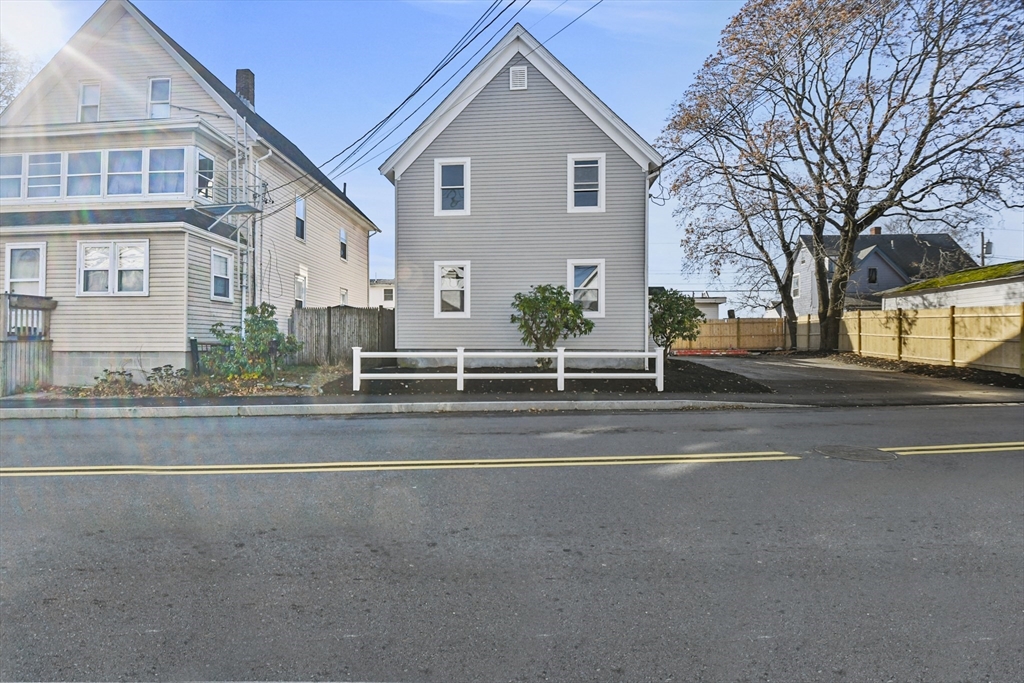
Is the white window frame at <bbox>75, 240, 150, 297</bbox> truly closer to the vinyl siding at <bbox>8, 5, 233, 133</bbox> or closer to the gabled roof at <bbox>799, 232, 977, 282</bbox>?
the vinyl siding at <bbox>8, 5, 233, 133</bbox>

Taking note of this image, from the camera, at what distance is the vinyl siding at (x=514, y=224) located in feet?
57.2

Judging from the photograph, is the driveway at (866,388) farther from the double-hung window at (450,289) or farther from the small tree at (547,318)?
the double-hung window at (450,289)

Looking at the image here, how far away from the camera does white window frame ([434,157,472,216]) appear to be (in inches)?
698

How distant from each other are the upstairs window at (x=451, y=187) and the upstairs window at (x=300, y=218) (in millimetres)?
8737

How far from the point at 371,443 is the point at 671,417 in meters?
5.46

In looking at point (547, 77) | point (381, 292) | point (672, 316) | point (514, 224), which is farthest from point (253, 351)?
point (381, 292)

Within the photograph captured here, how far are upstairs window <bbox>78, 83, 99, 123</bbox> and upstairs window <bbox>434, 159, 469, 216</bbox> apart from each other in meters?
12.3

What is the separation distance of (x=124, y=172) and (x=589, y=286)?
1430 cm

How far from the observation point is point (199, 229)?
17.1 m

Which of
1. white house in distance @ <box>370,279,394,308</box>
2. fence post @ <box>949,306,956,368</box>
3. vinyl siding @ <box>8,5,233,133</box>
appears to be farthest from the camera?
white house in distance @ <box>370,279,394,308</box>

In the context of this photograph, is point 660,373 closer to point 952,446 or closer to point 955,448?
point 952,446

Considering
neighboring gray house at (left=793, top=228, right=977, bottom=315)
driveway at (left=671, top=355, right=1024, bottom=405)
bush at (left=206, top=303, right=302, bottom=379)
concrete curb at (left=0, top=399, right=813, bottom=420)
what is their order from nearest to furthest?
concrete curb at (left=0, top=399, right=813, bottom=420) → driveway at (left=671, top=355, right=1024, bottom=405) → bush at (left=206, top=303, right=302, bottom=379) → neighboring gray house at (left=793, top=228, right=977, bottom=315)

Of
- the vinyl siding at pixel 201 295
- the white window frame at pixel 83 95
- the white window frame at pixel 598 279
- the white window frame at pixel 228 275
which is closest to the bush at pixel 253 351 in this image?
the vinyl siding at pixel 201 295

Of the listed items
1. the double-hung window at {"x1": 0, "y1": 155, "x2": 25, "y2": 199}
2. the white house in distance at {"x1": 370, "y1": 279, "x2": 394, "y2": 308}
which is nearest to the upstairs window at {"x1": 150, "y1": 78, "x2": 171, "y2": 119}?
the double-hung window at {"x1": 0, "y1": 155, "x2": 25, "y2": 199}
